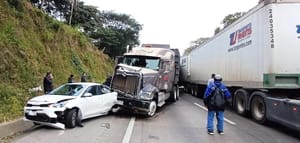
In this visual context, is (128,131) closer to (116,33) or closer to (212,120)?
(212,120)

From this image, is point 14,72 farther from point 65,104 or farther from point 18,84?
point 65,104

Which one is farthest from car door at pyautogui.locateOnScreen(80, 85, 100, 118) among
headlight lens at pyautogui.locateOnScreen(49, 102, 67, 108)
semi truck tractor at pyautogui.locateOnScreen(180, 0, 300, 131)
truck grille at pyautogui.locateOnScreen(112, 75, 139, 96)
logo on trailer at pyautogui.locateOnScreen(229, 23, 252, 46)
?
logo on trailer at pyautogui.locateOnScreen(229, 23, 252, 46)

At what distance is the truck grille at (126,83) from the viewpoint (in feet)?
48.2

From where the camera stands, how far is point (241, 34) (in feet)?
50.4

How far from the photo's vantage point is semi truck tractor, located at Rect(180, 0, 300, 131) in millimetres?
12125

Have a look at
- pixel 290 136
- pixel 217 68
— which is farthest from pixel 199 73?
pixel 290 136

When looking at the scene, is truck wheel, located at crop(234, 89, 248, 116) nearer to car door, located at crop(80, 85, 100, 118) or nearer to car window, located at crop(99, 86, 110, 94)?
car window, located at crop(99, 86, 110, 94)

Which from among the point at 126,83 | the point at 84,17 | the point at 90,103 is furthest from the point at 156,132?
the point at 84,17

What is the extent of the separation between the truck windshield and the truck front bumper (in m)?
2.50

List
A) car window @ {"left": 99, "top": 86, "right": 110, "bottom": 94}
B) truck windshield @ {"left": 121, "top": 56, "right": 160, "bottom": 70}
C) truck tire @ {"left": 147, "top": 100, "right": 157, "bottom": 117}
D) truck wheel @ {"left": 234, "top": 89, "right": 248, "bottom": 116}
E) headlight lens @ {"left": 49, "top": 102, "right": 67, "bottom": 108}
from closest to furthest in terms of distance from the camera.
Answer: headlight lens @ {"left": 49, "top": 102, "right": 67, "bottom": 108} < car window @ {"left": 99, "top": 86, "right": 110, "bottom": 94} < truck tire @ {"left": 147, "top": 100, "right": 157, "bottom": 117} < truck wheel @ {"left": 234, "top": 89, "right": 248, "bottom": 116} < truck windshield @ {"left": 121, "top": 56, "right": 160, "bottom": 70}

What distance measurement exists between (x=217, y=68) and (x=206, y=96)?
9.09 meters

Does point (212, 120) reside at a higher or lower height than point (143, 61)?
lower

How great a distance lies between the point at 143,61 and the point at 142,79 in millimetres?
2162

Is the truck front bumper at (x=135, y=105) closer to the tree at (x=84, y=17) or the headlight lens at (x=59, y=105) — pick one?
the headlight lens at (x=59, y=105)
